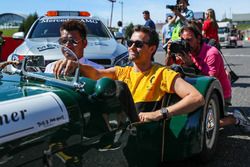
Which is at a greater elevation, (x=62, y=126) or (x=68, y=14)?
(x=68, y=14)

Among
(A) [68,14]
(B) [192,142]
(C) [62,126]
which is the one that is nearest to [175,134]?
(B) [192,142]

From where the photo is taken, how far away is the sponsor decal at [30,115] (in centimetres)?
173

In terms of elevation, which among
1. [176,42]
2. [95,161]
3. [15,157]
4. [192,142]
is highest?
[176,42]

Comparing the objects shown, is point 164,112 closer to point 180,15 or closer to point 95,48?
point 95,48

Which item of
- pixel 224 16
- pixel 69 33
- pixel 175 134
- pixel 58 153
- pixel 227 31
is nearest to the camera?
pixel 58 153

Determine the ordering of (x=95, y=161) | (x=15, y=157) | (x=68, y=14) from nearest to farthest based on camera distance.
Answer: (x=15, y=157), (x=95, y=161), (x=68, y=14)

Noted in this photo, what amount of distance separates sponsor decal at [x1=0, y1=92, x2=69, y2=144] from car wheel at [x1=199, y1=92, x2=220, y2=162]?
196cm

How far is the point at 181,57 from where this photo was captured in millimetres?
4680

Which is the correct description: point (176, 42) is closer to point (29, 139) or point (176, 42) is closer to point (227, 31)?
point (29, 139)

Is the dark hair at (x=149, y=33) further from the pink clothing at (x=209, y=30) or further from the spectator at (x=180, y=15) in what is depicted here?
the pink clothing at (x=209, y=30)

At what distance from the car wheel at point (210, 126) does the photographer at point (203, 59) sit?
2.08 feet

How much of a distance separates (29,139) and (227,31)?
34.1m

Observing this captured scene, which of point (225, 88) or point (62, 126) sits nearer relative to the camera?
point (62, 126)

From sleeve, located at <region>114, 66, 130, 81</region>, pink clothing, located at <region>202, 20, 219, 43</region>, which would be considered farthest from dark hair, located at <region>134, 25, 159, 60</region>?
pink clothing, located at <region>202, 20, 219, 43</region>
